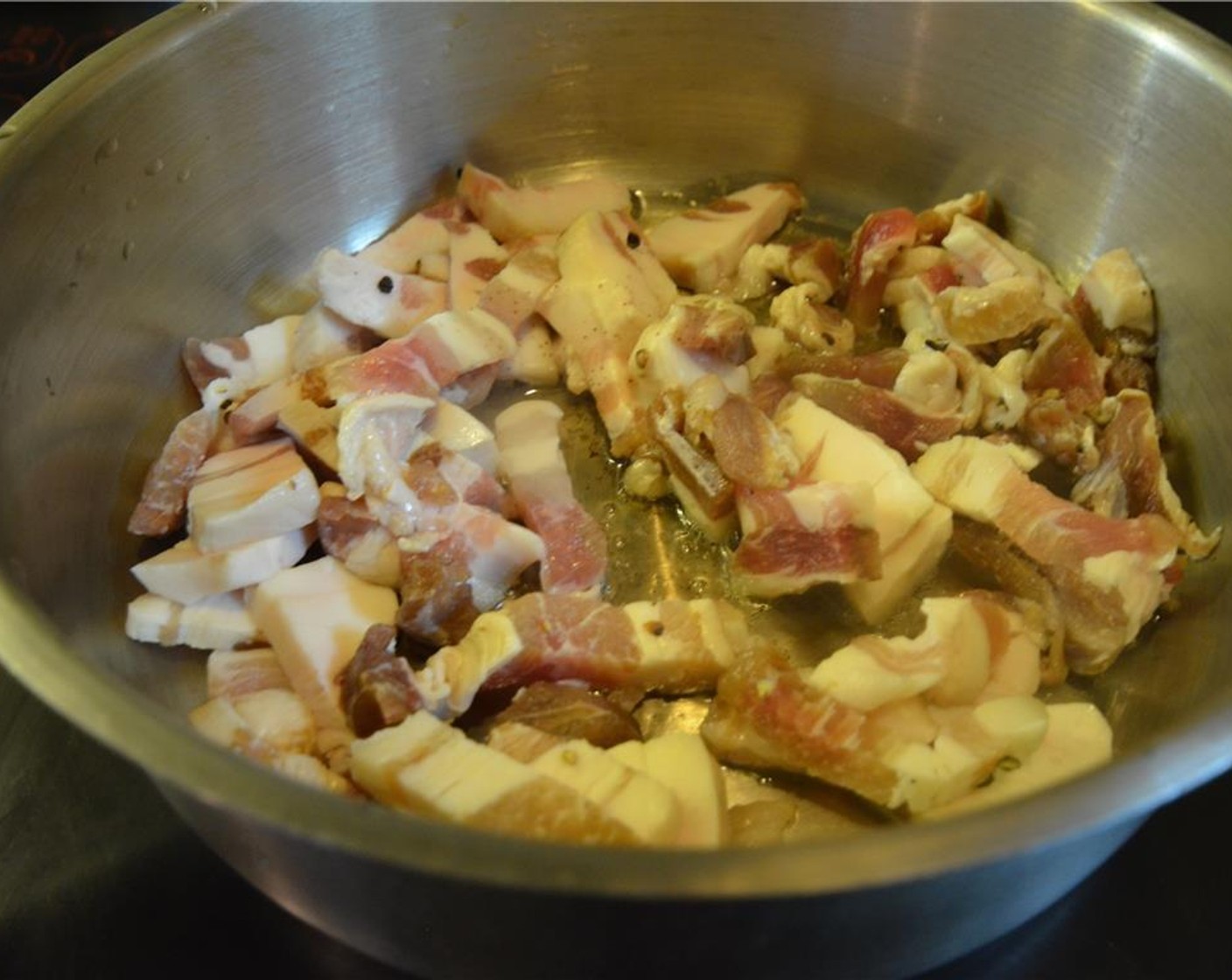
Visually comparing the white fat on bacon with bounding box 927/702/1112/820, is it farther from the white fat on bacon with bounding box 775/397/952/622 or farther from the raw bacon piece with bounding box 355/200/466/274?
the raw bacon piece with bounding box 355/200/466/274

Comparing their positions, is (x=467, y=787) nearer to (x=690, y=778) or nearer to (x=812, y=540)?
(x=690, y=778)

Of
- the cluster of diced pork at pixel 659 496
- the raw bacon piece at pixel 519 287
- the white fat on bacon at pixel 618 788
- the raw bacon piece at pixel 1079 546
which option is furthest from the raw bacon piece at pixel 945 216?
the white fat on bacon at pixel 618 788

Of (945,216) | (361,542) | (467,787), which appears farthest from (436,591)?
(945,216)

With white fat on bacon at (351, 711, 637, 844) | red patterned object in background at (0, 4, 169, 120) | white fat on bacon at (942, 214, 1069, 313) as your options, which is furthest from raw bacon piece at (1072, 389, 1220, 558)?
red patterned object in background at (0, 4, 169, 120)

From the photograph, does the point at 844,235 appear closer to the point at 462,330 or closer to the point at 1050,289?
the point at 1050,289

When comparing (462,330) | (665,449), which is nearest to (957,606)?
(665,449)

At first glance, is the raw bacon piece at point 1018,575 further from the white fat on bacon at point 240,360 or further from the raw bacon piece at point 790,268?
the white fat on bacon at point 240,360
